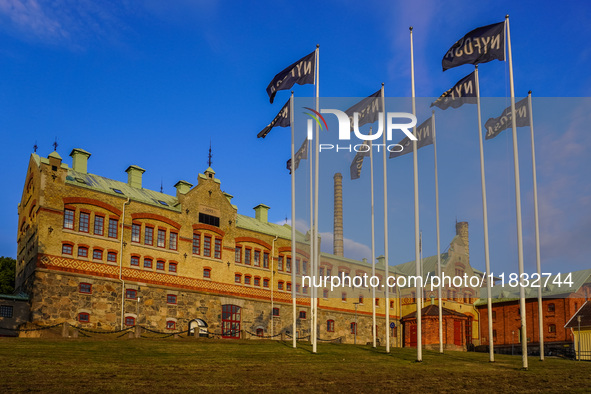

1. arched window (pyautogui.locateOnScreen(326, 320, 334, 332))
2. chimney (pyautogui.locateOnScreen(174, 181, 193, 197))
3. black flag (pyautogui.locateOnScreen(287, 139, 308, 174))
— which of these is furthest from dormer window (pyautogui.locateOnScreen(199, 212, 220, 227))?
arched window (pyautogui.locateOnScreen(326, 320, 334, 332))

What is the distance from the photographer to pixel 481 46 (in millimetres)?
26406

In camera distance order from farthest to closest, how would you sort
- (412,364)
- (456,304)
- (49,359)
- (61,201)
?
1. (456,304)
2. (61,201)
3. (412,364)
4. (49,359)

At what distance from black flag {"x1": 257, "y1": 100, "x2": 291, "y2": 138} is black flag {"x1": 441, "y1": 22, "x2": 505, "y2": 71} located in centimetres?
1015

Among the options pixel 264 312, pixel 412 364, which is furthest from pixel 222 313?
pixel 412 364

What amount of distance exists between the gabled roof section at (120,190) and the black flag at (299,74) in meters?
18.9

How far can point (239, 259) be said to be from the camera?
171 ft

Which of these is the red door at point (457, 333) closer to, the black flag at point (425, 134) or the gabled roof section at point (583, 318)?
the gabled roof section at point (583, 318)

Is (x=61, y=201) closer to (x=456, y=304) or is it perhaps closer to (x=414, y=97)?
(x=414, y=97)

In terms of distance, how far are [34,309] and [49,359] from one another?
19410mm

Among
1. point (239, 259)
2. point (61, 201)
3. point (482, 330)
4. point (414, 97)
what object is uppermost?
point (414, 97)

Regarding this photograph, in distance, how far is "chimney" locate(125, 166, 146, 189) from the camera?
4978cm

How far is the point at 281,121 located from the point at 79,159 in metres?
21.8

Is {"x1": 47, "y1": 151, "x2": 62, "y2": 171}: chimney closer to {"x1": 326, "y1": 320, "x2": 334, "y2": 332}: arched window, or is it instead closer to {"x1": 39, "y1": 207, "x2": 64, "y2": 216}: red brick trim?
{"x1": 39, "y1": 207, "x2": 64, "y2": 216}: red brick trim

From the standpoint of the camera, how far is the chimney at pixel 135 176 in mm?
49781
